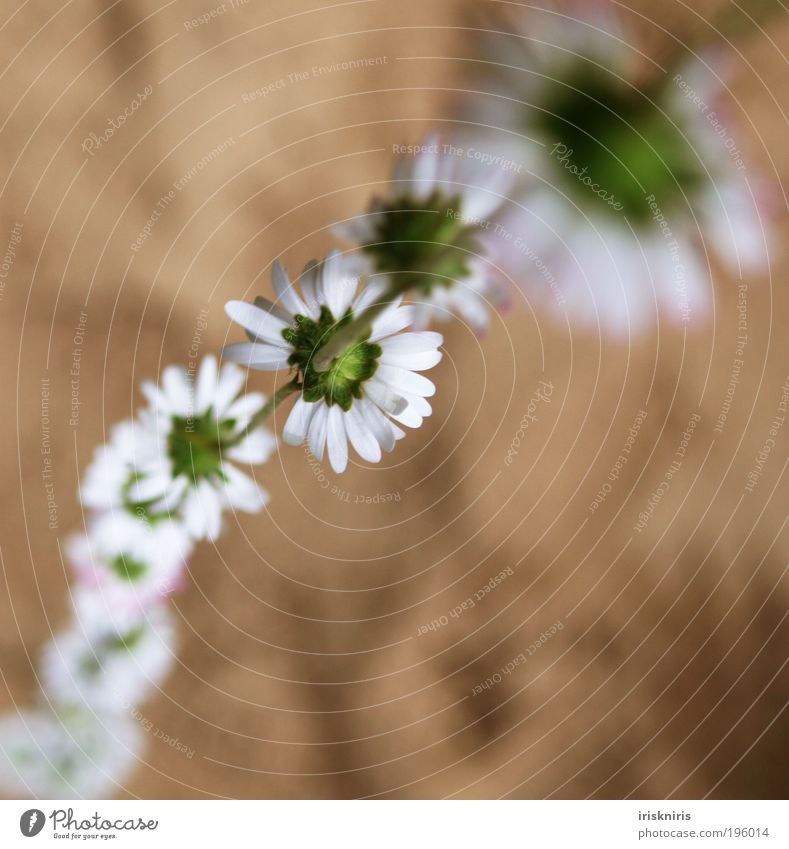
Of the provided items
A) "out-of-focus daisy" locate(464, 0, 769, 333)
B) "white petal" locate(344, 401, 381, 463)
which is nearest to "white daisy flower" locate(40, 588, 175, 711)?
"white petal" locate(344, 401, 381, 463)

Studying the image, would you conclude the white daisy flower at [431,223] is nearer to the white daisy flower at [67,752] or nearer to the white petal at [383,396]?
the white petal at [383,396]

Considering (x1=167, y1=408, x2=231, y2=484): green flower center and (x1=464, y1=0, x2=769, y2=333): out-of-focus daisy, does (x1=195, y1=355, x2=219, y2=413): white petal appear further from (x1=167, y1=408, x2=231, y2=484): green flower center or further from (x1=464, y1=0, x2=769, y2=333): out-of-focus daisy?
(x1=464, y1=0, x2=769, y2=333): out-of-focus daisy

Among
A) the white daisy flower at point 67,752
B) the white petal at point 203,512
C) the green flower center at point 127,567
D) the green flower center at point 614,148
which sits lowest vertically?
the white daisy flower at point 67,752

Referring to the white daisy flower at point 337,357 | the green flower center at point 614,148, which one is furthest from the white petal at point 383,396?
the green flower center at point 614,148

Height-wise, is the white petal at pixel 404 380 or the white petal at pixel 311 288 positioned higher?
the white petal at pixel 311 288

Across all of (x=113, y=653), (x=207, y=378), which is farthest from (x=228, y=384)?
(x=113, y=653)
